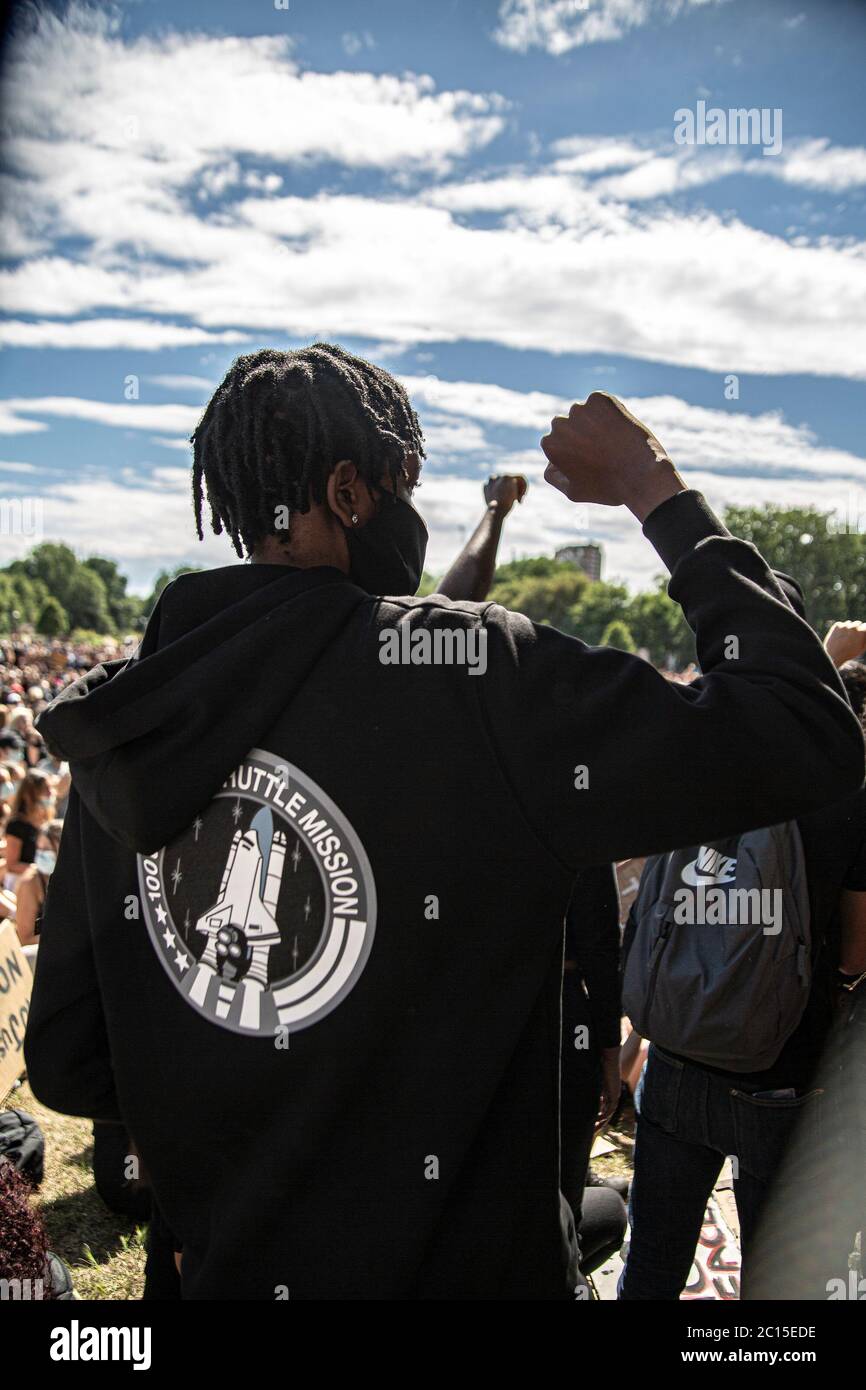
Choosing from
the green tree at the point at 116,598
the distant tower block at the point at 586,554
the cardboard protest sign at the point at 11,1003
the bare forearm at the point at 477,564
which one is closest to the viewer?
the bare forearm at the point at 477,564

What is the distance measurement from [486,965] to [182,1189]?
551 mm

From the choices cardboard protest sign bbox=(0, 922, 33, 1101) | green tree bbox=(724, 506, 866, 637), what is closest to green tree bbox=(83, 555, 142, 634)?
green tree bbox=(724, 506, 866, 637)

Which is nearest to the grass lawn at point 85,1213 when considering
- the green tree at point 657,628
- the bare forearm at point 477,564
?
the bare forearm at point 477,564

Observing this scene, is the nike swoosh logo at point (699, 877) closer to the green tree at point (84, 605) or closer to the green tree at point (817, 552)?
the green tree at point (817, 552)

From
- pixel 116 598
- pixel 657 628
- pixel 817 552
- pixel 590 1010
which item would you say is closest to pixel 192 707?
pixel 590 1010

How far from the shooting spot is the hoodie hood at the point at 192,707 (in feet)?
4.17

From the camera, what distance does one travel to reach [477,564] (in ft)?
8.48

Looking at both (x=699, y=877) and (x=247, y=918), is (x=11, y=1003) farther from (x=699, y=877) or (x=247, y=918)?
(x=247, y=918)

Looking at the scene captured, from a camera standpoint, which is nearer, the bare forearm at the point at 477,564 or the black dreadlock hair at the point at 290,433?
the black dreadlock hair at the point at 290,433

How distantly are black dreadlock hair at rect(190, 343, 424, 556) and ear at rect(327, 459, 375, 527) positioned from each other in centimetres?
1

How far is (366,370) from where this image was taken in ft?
5.03

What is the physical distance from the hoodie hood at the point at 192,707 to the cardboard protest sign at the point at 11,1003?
4.12m

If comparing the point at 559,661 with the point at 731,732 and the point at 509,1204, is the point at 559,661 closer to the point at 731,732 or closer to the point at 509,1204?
the point at 731,732
